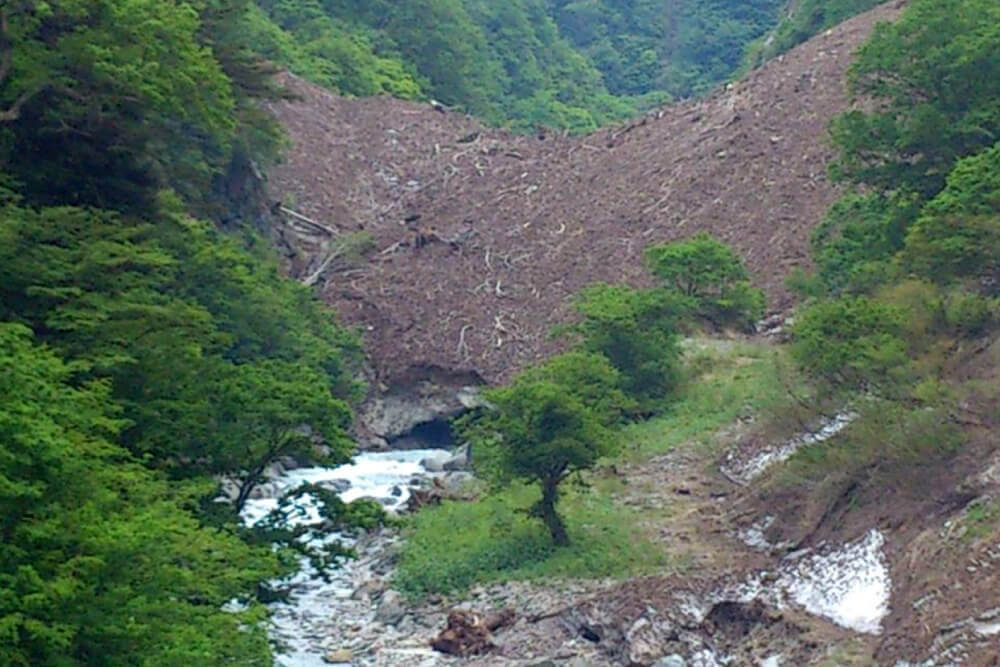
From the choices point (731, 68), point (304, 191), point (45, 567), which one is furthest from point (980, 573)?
point (731, 68)

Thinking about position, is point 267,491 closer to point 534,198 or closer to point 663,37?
point 534,198

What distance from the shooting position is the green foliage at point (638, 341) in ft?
83.8

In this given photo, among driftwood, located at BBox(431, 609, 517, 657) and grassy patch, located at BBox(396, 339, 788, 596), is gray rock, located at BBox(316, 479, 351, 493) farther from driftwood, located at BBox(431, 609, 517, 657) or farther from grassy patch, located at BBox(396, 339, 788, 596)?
driftwood, located at BBox(431, 609, 517, 657)

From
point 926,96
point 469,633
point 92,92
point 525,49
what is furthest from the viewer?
point 525,49

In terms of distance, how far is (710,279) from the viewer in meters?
29.2

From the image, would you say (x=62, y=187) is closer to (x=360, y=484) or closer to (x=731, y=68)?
(x=360, y=484)

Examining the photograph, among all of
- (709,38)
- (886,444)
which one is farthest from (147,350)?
(709,38)

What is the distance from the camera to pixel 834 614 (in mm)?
14773

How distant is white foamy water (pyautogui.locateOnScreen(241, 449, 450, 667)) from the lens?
17062 mm

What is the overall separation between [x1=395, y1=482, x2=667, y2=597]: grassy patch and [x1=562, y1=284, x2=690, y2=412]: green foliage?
475cm

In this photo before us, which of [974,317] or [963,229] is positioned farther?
[963,229]

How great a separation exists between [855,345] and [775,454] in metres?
3.28

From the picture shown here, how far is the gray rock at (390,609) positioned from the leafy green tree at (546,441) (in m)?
2.11

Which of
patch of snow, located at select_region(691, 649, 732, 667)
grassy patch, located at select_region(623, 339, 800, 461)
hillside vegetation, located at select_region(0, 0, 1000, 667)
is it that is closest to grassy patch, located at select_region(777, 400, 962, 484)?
hillside vegetation, located at select_region(0, 0, 1000, 667)
